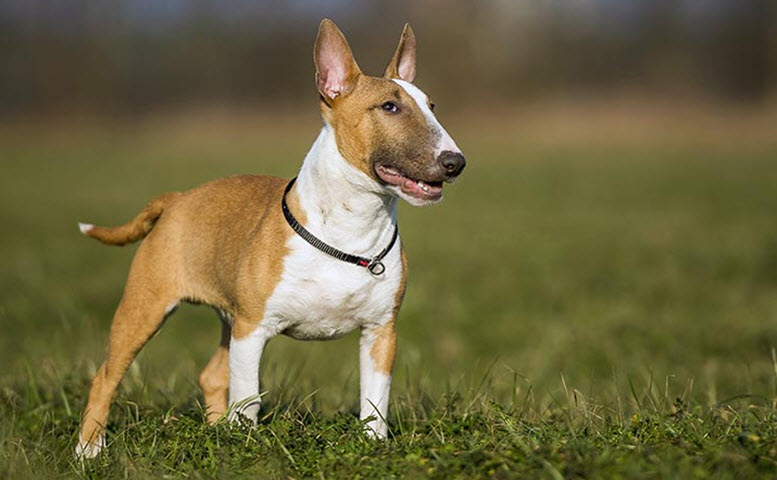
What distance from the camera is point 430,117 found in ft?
16.4

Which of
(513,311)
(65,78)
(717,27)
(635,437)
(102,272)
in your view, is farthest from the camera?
(65,78)

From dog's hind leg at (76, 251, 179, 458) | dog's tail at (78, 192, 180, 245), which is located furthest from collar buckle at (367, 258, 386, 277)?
dog's tail at (78, 192, 180, 245)

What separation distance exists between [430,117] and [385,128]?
0.23m

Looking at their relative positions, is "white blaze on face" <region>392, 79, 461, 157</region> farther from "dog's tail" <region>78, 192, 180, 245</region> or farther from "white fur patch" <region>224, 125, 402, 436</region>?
"dog's tail" <region>78, 192, 180, 245</region>

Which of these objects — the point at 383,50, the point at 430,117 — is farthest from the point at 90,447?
the point at 383,50

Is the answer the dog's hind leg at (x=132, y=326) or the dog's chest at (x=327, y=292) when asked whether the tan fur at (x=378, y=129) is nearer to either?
the dog's chest at (x=327, y=292)

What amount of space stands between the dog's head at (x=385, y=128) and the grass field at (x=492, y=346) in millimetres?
1173

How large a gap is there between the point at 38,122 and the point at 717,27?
28.4m

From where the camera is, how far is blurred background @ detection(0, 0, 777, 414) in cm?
877

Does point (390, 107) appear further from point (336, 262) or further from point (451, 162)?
point (336, 262)

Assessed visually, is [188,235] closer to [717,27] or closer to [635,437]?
[635,437]

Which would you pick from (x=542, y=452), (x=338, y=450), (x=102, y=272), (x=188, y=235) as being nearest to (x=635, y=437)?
(x=542, y=452)

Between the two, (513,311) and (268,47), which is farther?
(268,47)

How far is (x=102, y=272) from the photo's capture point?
14047mm
